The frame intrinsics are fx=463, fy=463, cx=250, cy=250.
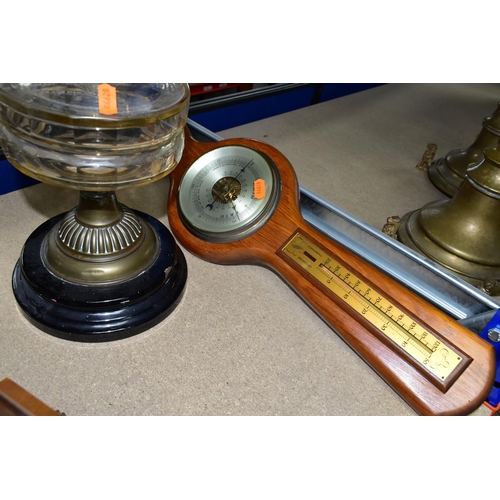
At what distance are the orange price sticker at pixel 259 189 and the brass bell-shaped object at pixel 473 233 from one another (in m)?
0.44

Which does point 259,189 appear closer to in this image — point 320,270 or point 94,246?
point 320,270

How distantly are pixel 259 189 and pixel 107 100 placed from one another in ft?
1.40

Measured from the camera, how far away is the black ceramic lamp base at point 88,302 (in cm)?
84

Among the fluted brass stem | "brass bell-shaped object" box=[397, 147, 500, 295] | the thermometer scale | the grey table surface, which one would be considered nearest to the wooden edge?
the grey table surface

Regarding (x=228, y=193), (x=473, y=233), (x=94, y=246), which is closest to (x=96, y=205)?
(x=94, y=246)

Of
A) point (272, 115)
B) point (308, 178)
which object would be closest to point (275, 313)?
point (308, 178)

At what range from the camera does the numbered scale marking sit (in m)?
0.78

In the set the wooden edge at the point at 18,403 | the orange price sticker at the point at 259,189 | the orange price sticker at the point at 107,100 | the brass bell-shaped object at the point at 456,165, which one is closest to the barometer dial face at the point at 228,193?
the orange price sticker at the point at 259,189

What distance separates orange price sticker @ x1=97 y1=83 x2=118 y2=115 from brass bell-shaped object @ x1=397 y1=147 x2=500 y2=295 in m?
0.82

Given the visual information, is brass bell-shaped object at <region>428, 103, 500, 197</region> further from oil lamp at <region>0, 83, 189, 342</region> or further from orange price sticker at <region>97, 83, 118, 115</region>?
orange price sticker at <region>97, 83, 118, 115</region>

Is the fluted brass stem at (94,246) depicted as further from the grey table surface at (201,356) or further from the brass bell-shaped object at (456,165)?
the brass bell-shaped object at (456,165)

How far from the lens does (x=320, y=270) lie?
95cm

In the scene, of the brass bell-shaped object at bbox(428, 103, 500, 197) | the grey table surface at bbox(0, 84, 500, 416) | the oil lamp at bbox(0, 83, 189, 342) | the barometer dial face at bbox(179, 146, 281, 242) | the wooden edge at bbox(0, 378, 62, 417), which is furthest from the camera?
the brass bell-shaped object at bbox(428, 103, 500, 197)

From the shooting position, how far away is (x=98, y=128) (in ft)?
2.16
